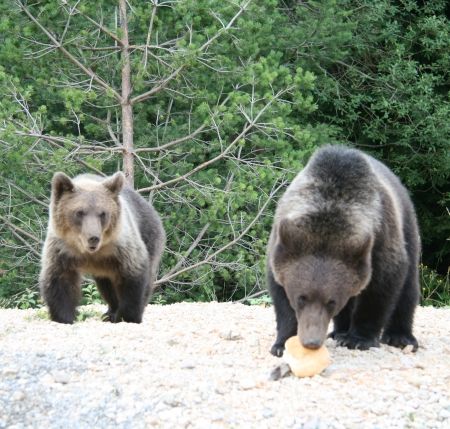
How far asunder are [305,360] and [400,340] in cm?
159

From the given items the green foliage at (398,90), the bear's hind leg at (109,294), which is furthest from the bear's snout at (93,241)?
the green foliage at (398,90)

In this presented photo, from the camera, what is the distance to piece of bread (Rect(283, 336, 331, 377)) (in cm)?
521

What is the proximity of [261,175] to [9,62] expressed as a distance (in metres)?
4.41

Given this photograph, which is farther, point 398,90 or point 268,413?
point 398,90

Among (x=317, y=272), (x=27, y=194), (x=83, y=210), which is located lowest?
(x=27, y=194)

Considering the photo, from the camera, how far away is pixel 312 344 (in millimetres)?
5152

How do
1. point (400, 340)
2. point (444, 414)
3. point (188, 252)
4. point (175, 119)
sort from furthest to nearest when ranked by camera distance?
point (175, 119), point (188, 252), point (400, 340), point (444, 414)

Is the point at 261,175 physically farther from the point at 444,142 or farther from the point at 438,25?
the point at 438,25

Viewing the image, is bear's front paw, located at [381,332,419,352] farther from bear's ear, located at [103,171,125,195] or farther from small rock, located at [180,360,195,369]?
bear's ear, located at [103,171,125,195]

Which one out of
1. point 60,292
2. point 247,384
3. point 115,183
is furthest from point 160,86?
point 247,384

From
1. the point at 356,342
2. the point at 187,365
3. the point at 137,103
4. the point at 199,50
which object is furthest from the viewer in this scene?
the point at 137,103

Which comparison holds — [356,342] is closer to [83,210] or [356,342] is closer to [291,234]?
[291,234]

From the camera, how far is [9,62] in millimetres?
14062

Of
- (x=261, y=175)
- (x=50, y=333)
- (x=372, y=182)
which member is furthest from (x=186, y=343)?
(x=261, y=175)
